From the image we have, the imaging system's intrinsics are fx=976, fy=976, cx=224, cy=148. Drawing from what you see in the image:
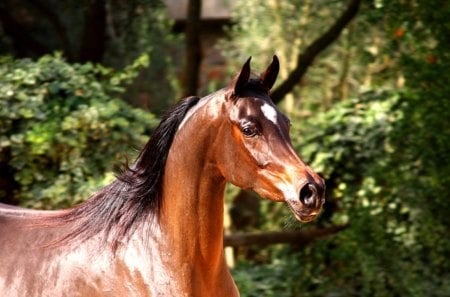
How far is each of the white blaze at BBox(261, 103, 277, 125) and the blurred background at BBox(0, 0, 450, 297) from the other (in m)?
2.28

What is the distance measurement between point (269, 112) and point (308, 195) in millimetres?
346

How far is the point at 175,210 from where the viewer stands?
3.57 metres

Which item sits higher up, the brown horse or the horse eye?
the horse eye

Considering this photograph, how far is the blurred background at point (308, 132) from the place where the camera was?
5.96 m

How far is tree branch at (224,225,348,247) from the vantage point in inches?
313

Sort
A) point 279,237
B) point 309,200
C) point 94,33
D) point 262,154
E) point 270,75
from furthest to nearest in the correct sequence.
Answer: point 94,33 < point 279,237 < point 270,75 < point 262,154 < point 309,200

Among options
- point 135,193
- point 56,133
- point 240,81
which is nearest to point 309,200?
point 240,81

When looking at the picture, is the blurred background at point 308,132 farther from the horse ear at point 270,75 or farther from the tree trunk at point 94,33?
the horse ear at point 270,75

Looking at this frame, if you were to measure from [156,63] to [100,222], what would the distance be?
7.30 meters

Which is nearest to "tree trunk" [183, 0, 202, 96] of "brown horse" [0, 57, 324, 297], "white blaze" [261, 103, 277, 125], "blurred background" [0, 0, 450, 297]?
"blurred background" [0, 0, 450, 297]

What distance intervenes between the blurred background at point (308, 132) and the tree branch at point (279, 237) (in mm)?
11

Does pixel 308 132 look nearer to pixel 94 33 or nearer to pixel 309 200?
pixel 94 33

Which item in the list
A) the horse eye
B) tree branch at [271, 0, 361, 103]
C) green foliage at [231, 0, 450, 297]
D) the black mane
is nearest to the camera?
the horse eye

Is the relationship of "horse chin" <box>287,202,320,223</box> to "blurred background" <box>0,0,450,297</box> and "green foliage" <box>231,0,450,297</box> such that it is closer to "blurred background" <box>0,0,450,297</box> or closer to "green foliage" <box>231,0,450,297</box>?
"blurred background" <box>0,0,450,297</box>
